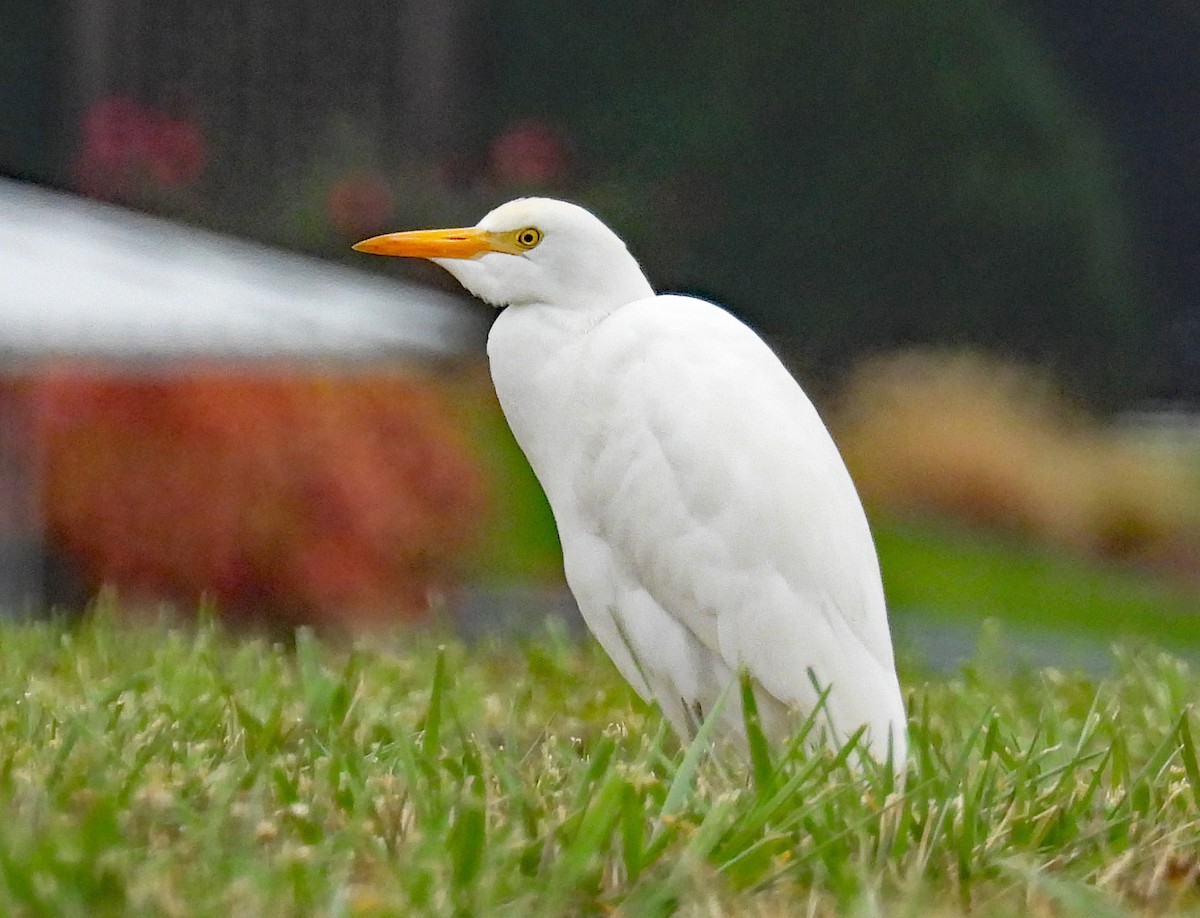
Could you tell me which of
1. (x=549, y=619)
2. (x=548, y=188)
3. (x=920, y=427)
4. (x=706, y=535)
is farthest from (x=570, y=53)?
(x=706, y=535)

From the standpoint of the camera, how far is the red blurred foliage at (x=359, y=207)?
485 inches

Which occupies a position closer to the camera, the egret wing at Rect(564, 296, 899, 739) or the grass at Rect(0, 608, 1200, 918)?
the grass at Rect(0, 608, 1200, 918)

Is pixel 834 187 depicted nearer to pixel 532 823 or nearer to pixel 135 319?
pixel 135 319

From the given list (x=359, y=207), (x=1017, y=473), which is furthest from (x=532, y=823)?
(x=1017, y=473)

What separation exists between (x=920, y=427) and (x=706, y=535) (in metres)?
10.4

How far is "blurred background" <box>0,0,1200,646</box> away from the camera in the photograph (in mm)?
12500

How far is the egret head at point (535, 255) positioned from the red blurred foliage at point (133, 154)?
1009cm

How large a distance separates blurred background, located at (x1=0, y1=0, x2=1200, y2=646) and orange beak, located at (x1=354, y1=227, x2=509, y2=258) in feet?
21.5

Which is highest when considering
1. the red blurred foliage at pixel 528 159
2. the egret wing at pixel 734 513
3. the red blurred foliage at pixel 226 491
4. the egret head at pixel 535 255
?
the red blurred foliage at pixel 528 159

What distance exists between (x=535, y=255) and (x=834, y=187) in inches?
474

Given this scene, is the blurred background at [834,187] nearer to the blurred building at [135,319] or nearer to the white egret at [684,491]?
the blurred building at [135,319]

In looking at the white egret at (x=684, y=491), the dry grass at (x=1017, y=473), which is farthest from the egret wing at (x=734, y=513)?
the dry grass at (x=1017, y=473)

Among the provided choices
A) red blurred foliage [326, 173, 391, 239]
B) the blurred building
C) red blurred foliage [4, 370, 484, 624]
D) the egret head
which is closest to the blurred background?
red blurred foliage [326, 173, 391, 239]

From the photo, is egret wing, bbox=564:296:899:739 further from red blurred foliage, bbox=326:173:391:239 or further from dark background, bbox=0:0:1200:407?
dark background, bbox=0:0:1200:407
